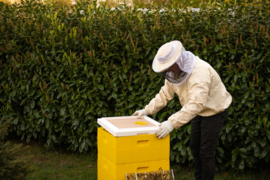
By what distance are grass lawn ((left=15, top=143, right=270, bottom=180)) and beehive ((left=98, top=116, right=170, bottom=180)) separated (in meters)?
1.43

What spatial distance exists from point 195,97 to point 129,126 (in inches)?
27.3

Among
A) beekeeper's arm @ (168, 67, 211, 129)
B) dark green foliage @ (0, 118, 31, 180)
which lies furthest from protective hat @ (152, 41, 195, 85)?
dark green foliage @ (0, 118, 31, 180)

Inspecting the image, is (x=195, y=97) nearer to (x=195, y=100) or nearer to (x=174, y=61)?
(x=195, y=100)

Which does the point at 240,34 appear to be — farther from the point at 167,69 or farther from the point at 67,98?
the point at 67,98

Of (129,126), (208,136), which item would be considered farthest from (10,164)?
(208,136)

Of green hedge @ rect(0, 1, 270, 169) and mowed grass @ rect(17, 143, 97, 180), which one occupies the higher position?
green hedge @ rect(0, 1, 270, 169)

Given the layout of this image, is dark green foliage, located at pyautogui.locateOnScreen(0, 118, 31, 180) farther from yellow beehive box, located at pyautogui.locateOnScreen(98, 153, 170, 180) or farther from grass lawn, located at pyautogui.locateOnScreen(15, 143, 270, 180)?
grass lawn, located at pyautogui.locateOnScreen(15, 143, 270, 180)

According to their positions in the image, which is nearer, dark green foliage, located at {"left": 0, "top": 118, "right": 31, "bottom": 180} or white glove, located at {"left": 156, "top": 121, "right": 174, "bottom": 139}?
dark green foliage, located at {"left": 0, "top": 118, "right": 31, "bottom": 180}

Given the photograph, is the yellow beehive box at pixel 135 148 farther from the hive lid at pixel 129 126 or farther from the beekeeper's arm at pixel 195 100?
the beekeeper's arm at pixel 195 100

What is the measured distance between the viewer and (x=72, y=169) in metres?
4.27

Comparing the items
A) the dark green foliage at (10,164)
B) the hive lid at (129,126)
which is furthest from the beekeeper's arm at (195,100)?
the dark green foliage at (10,164)

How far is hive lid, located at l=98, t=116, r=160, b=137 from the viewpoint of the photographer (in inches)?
99.6

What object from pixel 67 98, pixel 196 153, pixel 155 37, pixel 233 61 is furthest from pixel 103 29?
pixel 196 153

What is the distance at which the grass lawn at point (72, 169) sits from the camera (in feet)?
13.0
